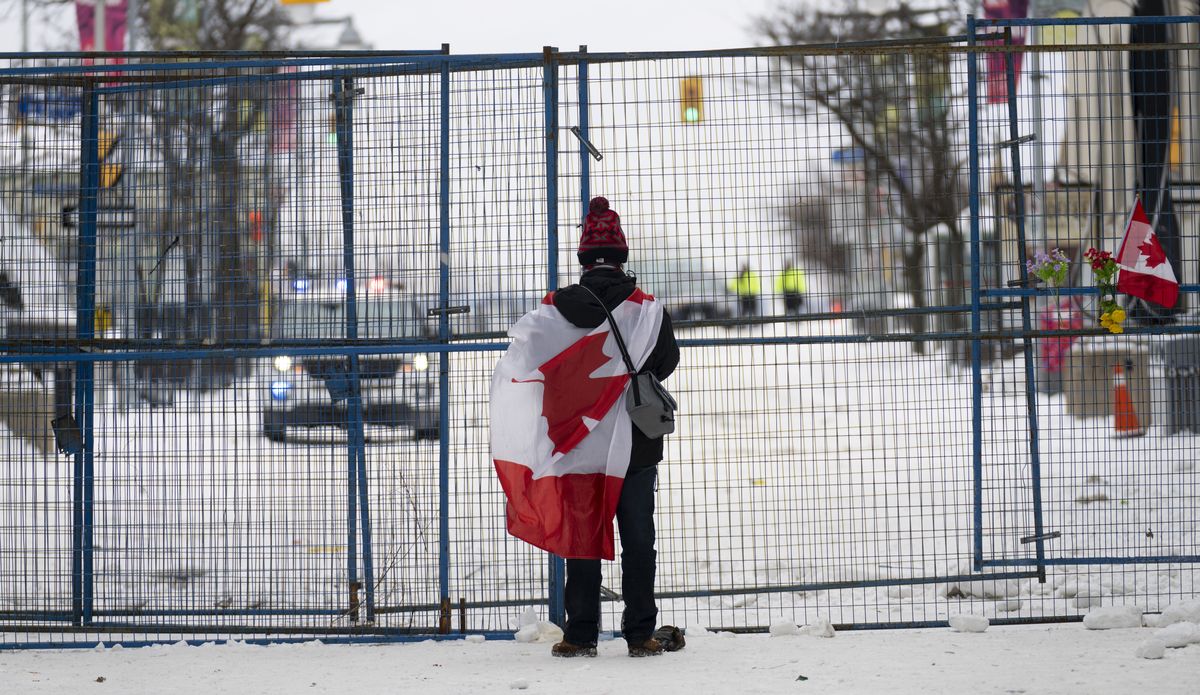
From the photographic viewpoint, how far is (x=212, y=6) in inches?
1140

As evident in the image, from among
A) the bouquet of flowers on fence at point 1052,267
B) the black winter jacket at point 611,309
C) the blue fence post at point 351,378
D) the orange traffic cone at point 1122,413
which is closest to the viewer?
the black winter jacket at point 611,309

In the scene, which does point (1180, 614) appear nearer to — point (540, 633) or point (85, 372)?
point (540, 633)

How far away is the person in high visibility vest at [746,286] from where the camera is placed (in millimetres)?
6613

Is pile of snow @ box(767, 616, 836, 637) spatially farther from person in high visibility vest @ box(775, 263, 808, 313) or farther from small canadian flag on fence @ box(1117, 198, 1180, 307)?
small canadian flag on fence @ box(1117, 198, 1180, 307)

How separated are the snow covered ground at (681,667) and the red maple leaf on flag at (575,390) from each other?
115cm

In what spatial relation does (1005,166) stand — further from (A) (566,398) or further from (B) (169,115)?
(B) (169,115)

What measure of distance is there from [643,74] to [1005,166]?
272cm

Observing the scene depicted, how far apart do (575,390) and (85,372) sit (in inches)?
114

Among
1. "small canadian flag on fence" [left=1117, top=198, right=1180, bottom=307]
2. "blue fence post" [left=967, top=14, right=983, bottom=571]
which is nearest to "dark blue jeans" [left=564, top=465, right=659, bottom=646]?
"blue fence post" [left=967, top=14, right=983, bottom=571]

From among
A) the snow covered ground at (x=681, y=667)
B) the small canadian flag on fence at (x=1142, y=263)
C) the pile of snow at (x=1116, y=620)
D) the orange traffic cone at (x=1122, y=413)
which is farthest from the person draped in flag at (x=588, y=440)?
the small canadian flag on fence at (x=1142, y=263)

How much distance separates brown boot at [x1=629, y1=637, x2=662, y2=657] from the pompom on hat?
75.6 inches

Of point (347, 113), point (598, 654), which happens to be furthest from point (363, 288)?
point (598, 654)

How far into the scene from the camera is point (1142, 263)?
6977 mm

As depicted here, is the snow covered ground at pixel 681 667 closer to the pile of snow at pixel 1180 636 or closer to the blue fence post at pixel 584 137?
the pile of snow at pixel 1180 636
